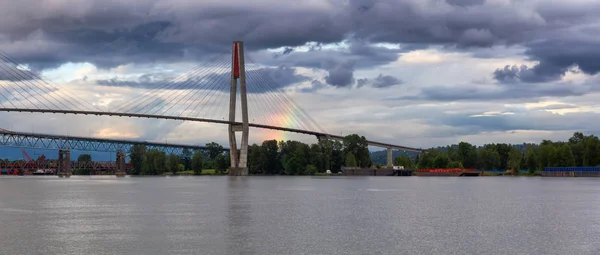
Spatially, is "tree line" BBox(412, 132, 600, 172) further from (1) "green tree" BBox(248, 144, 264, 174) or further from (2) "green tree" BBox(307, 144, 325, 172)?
(1) "green tree" BBox(248, 144, 264, 174)

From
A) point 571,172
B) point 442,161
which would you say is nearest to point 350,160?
point 442,161

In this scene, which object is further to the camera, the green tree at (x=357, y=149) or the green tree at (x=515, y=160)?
the green tree at (x=357, y=149)

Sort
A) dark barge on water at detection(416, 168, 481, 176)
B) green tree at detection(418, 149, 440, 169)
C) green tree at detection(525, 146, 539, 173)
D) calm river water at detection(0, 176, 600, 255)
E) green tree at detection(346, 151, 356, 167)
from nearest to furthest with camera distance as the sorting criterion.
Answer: calm river water at detection(0, 176, 600, 255) → green tree at detection(525, 146, 539, 173) → dark barge on water at detection(416, 168, 481, 176) → green tree at detection(346, 151, 356, 167) → green tree at detection(418, 149, 440, 169)

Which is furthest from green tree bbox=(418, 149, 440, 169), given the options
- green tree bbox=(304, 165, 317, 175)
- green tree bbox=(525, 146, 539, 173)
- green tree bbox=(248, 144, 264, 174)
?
green tree bbox=(248, 144, 264, 174)

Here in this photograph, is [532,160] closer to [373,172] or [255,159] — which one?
[373,172]

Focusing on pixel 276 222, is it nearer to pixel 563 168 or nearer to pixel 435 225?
pixel 435 225

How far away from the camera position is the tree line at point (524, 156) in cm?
14600

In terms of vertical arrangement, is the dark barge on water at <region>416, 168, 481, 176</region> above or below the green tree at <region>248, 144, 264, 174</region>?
below

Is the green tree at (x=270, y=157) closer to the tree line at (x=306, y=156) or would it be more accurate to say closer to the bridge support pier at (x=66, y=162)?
the tree line at (x=306, y=156)

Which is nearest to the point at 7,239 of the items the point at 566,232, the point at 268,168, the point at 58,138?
the point at 566,232

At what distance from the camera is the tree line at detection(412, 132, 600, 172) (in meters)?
146

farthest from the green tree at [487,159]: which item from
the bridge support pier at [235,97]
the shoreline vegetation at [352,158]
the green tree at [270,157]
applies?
the bridge support pier at [235,97]

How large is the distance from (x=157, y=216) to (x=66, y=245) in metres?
12.0

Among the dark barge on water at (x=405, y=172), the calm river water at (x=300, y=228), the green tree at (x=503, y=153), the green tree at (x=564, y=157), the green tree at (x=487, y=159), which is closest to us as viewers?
the calm river water at (x=300, y=228)
